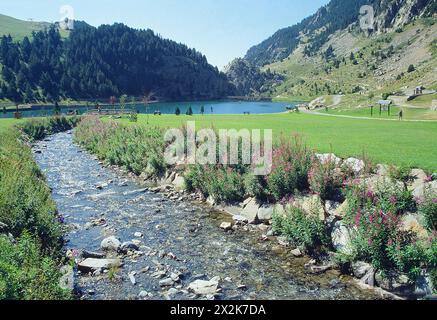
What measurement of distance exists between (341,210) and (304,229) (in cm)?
210

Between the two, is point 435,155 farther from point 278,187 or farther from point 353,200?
point 278,187

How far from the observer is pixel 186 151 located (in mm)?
32531

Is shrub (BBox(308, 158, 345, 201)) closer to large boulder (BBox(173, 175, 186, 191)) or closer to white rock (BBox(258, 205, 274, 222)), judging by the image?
white rock (BBox(258, 205, 274, 222))

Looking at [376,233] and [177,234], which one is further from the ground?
[376,233]

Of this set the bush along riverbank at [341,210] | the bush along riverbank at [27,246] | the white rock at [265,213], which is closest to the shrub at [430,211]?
the bush along riverbank at [341,210]

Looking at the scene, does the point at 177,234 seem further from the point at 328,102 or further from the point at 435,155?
the point at 328,102

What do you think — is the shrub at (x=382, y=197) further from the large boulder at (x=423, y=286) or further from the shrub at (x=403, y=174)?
the large boulder at (x=423, y=286)

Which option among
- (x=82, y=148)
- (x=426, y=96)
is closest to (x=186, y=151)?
(x=82, y=148)

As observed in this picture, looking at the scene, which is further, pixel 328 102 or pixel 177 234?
pixel 328 102
